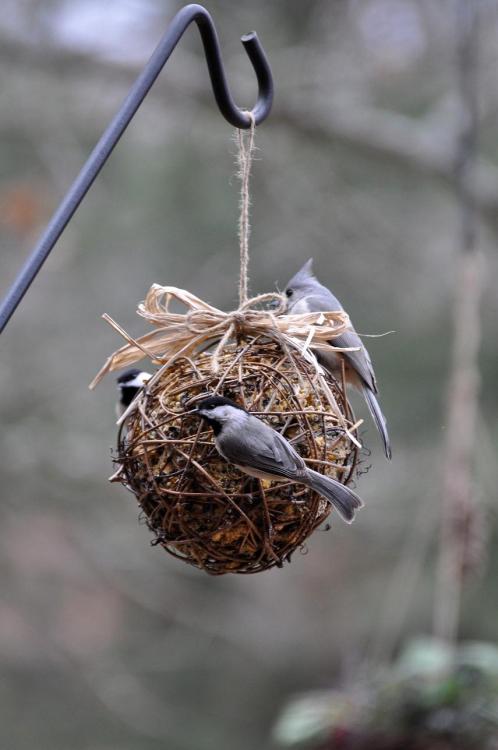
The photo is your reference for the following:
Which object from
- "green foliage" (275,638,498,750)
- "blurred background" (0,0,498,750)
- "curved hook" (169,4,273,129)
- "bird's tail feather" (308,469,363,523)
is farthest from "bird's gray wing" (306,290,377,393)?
"blurred background" (0,0,498,750)

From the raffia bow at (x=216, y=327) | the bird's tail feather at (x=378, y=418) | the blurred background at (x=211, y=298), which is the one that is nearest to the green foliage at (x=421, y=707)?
the bird's tail feather at (x=378, y=418)

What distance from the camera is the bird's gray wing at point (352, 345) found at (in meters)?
3.10

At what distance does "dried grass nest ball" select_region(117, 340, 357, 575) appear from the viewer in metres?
2.64

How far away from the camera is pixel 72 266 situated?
10.2 m

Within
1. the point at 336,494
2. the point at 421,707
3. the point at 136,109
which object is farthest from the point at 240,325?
the point at 421,707

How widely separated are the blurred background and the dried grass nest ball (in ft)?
15.7

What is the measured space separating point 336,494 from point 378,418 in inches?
19.4

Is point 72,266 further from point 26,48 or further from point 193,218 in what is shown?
point 26,48

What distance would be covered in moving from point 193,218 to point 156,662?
516 cm

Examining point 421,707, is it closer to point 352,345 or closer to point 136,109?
point 352,345

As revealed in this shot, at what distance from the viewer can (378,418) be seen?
3.09m

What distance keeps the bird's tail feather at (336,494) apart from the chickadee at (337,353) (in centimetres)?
38

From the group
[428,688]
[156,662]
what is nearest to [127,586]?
[156,662]

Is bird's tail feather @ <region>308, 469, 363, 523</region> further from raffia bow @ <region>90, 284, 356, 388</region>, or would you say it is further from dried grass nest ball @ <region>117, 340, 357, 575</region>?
raffia bow @ <region>90, 284, 356, 388</region>
